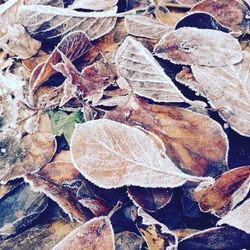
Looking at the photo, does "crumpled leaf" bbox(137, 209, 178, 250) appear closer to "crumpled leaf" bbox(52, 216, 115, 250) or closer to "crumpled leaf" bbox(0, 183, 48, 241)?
"crumpled leaf" bbox(52, 216, 115, 250)

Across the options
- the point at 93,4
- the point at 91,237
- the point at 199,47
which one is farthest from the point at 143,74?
the point at 91,237

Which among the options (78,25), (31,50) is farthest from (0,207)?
(78,25)

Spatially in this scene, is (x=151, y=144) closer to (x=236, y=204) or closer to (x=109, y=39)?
(x=236, y=204)

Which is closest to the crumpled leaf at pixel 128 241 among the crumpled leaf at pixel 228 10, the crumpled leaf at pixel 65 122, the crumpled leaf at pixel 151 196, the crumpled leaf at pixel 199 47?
the crumpled leaf at pixel 151 196

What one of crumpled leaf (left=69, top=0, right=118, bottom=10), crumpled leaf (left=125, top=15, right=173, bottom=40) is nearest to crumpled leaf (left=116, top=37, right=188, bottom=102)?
crumpled leaf (left=125, top=15, right=173, bottom=40)

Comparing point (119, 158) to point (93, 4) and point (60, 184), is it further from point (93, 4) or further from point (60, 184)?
point (93, 4)

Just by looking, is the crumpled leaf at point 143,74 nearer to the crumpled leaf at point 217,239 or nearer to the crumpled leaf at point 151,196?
the crumpled leaf at point 151,196
